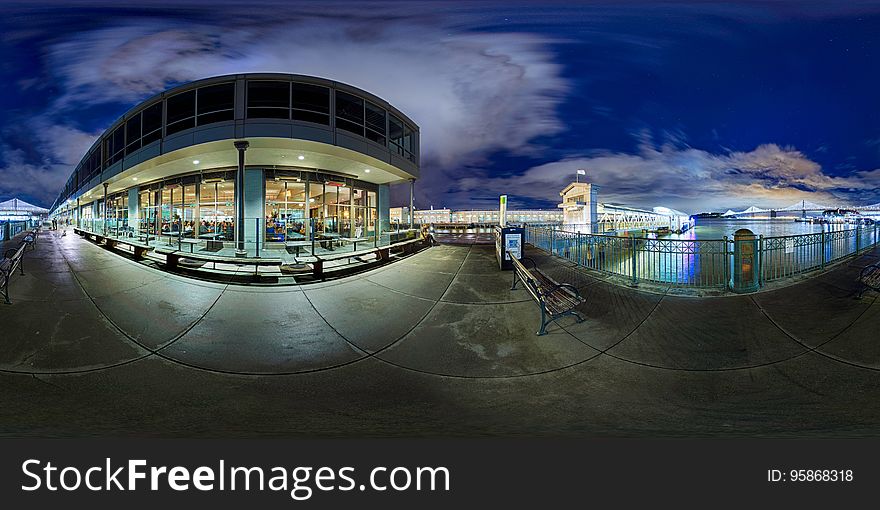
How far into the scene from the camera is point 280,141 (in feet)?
16.3

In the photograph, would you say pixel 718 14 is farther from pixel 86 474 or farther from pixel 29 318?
pixel 29 318

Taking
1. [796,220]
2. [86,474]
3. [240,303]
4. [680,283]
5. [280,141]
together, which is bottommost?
[86,474]

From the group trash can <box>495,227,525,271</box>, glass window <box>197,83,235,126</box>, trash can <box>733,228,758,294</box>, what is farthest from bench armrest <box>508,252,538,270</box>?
glass window <box>197,83,235,126</box>

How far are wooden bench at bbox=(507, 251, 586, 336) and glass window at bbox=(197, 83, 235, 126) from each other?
9.35ft

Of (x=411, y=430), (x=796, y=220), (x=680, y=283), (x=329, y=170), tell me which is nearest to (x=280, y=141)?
(x=329, y=170)

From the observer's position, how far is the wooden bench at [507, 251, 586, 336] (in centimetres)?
182

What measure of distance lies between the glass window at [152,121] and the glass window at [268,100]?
0.74 metres

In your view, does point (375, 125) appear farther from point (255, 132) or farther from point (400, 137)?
point (255, 132)

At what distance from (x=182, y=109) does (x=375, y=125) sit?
2.95 meters

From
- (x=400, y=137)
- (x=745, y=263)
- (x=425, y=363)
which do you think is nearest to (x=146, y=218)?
(x=400, y=137)

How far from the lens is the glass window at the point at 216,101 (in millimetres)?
2465

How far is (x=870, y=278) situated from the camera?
2.09m

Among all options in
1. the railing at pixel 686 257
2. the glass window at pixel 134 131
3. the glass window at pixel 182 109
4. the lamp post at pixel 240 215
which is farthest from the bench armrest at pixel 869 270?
the glass window at pixel 134 131

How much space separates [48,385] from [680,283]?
371 centimetres
